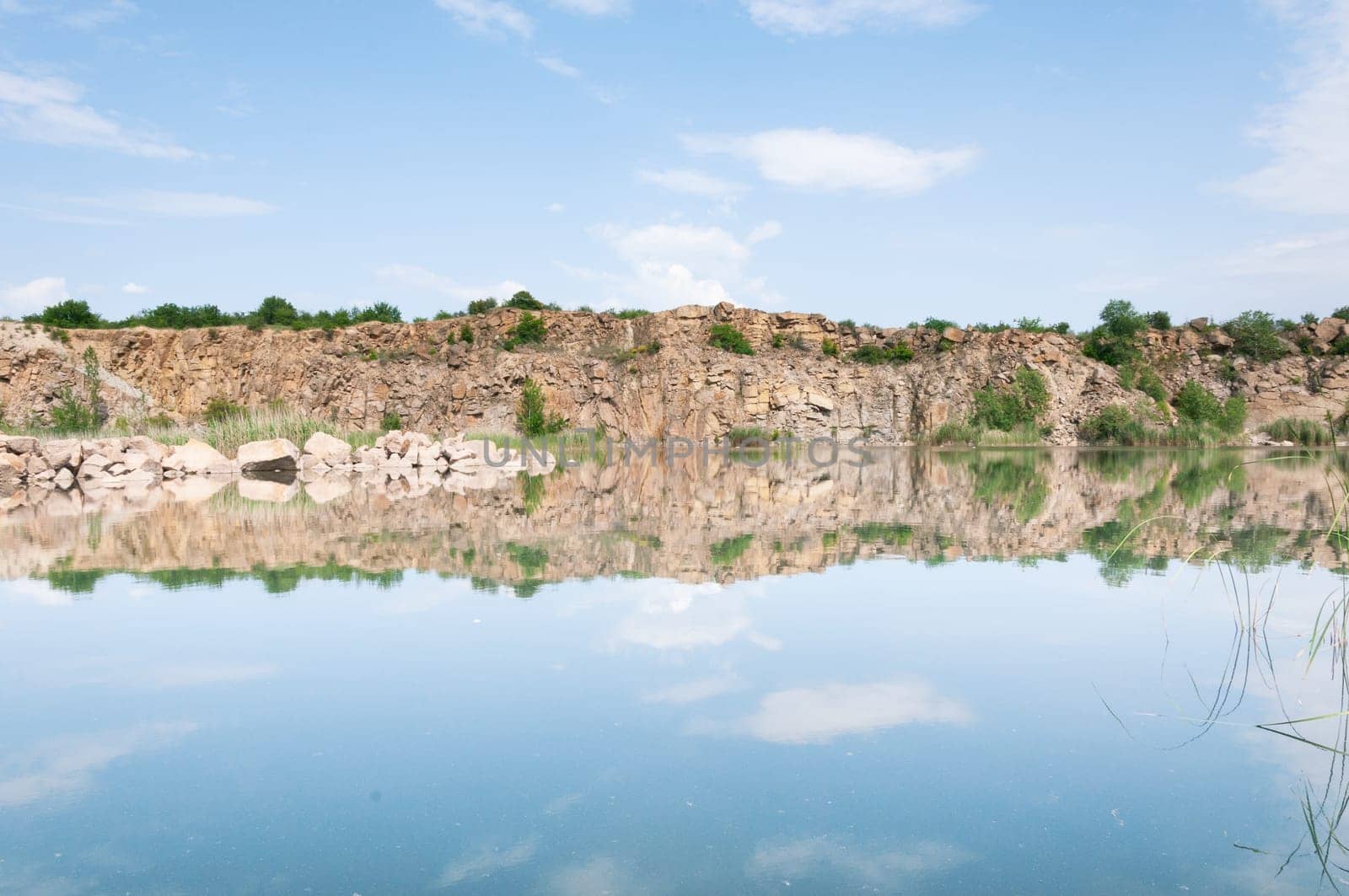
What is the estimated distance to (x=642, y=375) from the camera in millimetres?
46938

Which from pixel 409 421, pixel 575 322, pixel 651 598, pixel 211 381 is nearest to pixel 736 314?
pixel 575 322

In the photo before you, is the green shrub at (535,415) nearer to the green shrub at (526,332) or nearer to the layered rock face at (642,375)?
the layered rock face at (642,375)

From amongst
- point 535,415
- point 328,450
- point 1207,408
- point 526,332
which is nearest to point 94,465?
point 328,450

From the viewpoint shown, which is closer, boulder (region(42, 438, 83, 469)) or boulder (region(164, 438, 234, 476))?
boulder (region(42, 438, 83, 469))

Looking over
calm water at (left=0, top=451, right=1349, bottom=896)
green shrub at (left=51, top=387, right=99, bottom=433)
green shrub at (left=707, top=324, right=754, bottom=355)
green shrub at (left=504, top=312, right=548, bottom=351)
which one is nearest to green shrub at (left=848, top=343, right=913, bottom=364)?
green shrub at (left=707, top=324, right=754, bottom=355)

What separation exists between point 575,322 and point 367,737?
47.9 m

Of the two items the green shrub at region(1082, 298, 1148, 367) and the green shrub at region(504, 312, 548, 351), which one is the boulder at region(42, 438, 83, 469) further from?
the green shrub at region(1082, 298, 1148, 367)

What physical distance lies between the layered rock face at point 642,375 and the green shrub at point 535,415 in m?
0.81

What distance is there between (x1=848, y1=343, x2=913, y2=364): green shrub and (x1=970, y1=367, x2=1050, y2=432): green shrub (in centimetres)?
524

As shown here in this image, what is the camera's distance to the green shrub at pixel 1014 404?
43094 millimetres

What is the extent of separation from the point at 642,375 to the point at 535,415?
637 centimetres

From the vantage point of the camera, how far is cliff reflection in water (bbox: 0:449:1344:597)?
25.0ft

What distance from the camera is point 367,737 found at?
3629 millimetres

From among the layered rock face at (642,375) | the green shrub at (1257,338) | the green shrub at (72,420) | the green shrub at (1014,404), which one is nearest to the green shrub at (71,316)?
the layered rock face at (642,375)
